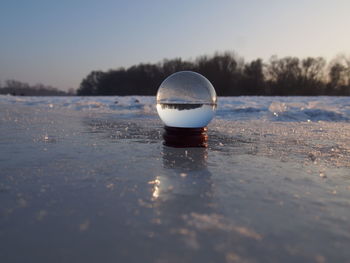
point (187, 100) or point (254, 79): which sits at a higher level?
point (254, 79)

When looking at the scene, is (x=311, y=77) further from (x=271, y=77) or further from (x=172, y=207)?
(x=172, y=207)

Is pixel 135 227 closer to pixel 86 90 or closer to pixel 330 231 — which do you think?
pixel 330 231

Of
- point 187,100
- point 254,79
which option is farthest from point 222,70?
point 187,100

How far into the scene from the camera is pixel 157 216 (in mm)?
1060

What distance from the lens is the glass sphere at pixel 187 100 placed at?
236 centimetres

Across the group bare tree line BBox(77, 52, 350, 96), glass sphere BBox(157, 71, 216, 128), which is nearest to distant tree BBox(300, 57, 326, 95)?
bare tree line BBox(77, 52, 350, 96)

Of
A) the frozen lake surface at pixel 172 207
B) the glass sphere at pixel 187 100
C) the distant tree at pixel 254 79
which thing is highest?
the distant tree at pixel 254 79

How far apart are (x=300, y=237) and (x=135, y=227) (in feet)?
1.74

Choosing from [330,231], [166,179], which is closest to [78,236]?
[166,179]

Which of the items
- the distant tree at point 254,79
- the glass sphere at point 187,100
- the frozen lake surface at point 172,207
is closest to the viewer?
the frozen lake surface at point 172,207

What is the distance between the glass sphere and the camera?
2363 millimetres

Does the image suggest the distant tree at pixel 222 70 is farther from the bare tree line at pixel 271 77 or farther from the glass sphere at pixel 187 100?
the glass sphere at pixel 187 100

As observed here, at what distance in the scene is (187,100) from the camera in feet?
7.73

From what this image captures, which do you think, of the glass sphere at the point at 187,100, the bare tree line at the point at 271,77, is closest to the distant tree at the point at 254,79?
the bare tree line at the point at 271,77
